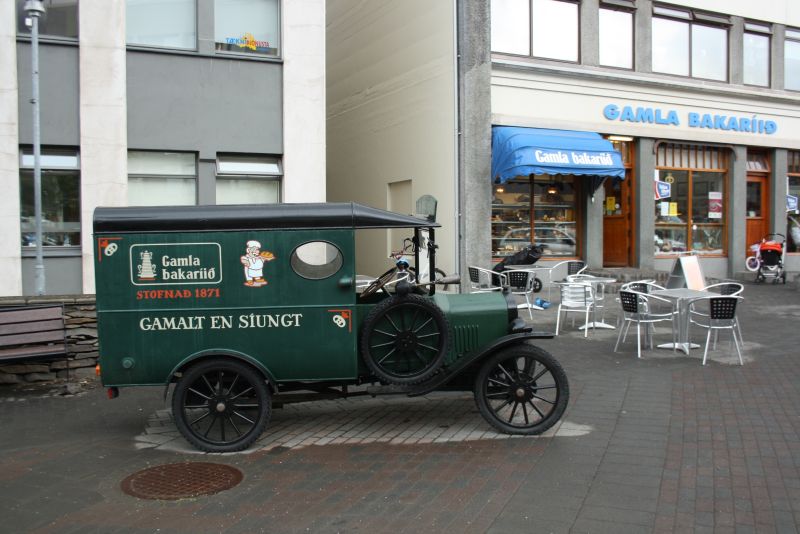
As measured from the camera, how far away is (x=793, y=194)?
A: 19.8m

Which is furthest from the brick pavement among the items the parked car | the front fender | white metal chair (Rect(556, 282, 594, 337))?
the parked car

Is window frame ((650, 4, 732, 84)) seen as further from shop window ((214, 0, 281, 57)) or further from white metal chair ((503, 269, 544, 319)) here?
shop window ((214, 0, 281, 57))

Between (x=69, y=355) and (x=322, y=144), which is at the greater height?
(x=322, y=144)

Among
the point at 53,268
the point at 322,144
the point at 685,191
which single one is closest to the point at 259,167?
the point at 322,144

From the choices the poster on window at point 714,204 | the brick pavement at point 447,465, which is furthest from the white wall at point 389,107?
the brick pavement at point 447,465

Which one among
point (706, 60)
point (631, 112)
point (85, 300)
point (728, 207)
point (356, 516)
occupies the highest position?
point (706, 60)

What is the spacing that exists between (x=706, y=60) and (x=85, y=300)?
15.9 m

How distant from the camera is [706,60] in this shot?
17.7 meters

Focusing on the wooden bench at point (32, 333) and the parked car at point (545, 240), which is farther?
the parked car at point (545, 240)

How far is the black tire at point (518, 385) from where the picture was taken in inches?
230

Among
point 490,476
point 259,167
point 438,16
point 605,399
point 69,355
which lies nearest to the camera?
point 490,476

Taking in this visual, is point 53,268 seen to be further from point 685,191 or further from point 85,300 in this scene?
point 685,191

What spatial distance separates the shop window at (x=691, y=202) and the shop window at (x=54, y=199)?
43.0 feet

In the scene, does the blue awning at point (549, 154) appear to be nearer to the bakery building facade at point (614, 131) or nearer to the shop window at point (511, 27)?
the bakery building facade at point (614, 131)
